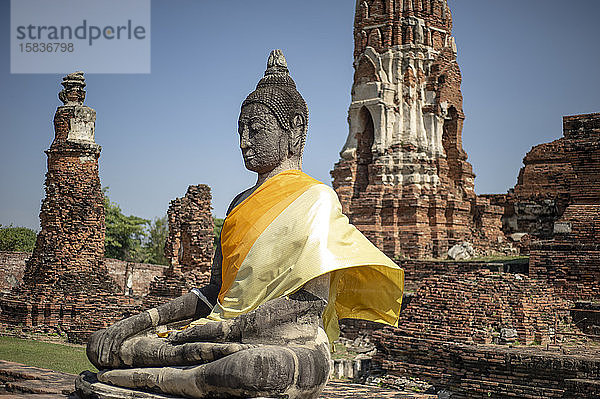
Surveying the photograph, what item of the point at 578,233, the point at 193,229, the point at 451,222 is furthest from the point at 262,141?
the point at 451,222

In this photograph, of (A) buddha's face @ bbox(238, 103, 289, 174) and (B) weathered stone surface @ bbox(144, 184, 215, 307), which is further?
(B) weathered stone surface @ bbox(144, 184, 215, 307)

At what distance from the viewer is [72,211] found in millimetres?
14453

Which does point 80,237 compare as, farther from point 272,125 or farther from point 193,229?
point 272,125

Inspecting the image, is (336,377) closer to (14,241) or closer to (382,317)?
(382,317)

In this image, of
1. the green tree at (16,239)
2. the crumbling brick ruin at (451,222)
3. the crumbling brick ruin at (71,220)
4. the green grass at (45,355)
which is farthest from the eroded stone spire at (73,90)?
the green tree at (16,239)

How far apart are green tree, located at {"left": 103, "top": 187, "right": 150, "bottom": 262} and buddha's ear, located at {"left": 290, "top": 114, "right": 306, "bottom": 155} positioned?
28.0 meters

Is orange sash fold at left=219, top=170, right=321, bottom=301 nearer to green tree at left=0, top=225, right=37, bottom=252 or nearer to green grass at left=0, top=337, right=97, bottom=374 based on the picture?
green grass at left=0, top=337, right=97, bottom=374

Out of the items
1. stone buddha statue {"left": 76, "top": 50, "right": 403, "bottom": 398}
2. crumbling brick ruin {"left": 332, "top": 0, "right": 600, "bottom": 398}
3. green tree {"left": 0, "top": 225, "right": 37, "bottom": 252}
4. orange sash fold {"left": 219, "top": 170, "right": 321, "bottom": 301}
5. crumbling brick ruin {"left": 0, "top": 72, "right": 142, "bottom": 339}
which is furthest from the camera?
green tree {"left": 0, "top": 225, "right": 37, "bottom": 252}

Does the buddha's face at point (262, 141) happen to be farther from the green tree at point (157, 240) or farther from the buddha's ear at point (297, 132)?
the green tree at point (157, 240)

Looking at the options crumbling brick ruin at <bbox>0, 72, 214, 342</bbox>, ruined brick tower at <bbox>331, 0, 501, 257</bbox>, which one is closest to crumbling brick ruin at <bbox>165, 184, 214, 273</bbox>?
crumbling brick ruin at <bbox>0, 72, 214, 342</bbox>

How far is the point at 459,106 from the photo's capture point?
813 inches

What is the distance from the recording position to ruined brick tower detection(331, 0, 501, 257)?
18.6 m

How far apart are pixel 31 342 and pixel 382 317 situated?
9792 mm

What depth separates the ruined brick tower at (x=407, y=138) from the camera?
18578mm
